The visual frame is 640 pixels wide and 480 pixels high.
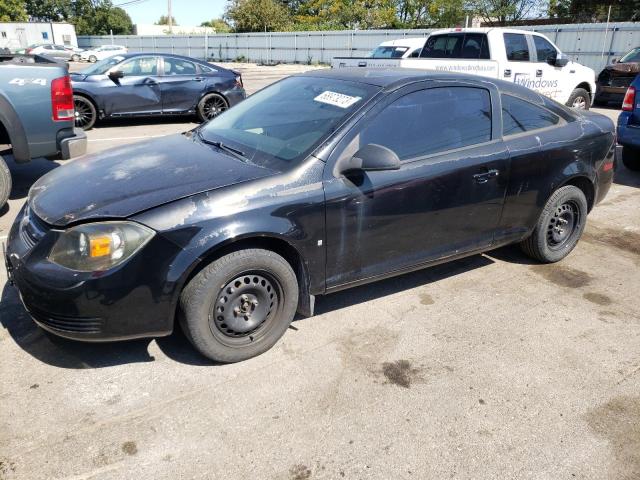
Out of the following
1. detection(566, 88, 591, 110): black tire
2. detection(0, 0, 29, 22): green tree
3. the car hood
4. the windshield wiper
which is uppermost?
detection(0, 0, 29, 22): green tree

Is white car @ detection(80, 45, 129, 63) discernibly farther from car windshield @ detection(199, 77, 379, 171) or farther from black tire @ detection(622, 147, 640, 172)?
car windshield @ detection(199, 77, 379, 171)

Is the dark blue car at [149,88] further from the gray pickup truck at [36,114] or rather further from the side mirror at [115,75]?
the gray pickup truck at [36,114]

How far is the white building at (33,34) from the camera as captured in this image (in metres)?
49.0

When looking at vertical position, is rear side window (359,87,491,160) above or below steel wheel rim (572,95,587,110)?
above

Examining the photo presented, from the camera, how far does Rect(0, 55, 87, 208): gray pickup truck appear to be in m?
5.41

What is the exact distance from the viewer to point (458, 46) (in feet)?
34.1

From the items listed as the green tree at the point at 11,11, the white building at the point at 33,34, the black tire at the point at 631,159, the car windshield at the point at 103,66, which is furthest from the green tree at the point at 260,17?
the black tire at the point at 631,159

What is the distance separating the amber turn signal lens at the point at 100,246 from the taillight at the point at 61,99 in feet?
12.1

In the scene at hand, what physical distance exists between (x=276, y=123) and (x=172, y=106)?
774cm

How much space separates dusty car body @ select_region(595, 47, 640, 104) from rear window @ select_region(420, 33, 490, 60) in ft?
18.3

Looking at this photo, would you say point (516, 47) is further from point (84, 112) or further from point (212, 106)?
point (84, 112)

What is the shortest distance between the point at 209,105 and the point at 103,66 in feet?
6.98

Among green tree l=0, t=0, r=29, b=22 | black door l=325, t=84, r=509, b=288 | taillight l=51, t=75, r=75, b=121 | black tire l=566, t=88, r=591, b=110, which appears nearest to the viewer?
black door l=325, t=84, r=509, b=288

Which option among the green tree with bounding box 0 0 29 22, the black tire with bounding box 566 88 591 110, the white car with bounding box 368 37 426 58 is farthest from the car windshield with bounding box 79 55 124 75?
the green tree with bounding box 0 0 29 22
